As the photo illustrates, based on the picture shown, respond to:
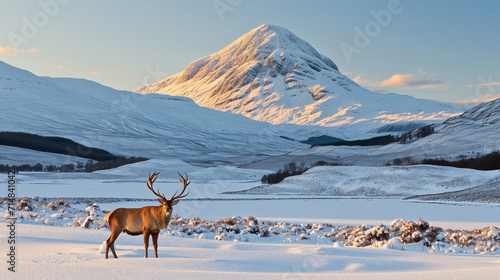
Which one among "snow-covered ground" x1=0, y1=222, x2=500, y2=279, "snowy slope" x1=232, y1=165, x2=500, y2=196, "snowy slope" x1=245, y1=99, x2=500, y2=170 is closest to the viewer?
"snow-covered ground" x1=0, y1=222, x2=500, y2=279

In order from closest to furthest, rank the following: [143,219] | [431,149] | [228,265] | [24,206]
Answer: [143,219], [228,265], [24,206], [431,149]

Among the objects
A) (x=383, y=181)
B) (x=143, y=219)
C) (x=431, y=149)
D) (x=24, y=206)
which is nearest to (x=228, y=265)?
(x=143, y=219)

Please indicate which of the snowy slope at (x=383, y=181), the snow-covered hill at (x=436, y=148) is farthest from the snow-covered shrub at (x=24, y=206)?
the snow-covered hill at (x=436, y=148)

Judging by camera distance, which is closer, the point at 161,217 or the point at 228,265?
the point at 161,217

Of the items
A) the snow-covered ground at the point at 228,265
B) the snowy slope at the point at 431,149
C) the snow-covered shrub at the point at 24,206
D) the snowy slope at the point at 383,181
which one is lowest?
the snow-covered ground at the point at 228,265

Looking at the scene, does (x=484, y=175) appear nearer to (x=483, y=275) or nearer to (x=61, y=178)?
(x=483, y=275)

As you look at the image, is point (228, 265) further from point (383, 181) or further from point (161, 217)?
point (383, 181)

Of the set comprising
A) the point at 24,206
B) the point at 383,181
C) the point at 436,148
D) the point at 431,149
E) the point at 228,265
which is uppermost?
the point at 436,148

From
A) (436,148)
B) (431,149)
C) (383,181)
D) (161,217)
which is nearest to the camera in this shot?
(161,217)

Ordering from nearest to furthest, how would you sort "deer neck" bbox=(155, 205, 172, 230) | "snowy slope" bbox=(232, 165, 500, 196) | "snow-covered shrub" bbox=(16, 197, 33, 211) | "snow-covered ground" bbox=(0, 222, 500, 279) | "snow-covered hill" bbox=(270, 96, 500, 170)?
1. "snow-covered ground" bbox=(0, 222, 500, 279)
2. "deer neck" bbox=(155, 205, 172, 230)
3. "snow-covered shrub" bbox=(16, 197, 33, 211)
4. "snowy slope" bbox=(232, 165, 500, 196)
5. "snow-covered hill" bbox=(270, 96, 500, 170)

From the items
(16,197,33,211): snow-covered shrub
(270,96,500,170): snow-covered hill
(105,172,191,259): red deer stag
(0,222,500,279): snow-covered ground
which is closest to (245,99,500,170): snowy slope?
(270,96,500,170): snow-covered hill

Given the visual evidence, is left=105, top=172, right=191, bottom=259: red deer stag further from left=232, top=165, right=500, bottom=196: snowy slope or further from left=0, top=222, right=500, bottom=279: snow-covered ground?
left=232, top=165, right=500, bottom=196: snowy slope

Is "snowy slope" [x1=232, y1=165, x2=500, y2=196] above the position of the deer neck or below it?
above

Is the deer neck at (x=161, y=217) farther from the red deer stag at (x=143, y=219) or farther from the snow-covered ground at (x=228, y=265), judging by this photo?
the snow-covered ground at (x=228, y=265)
